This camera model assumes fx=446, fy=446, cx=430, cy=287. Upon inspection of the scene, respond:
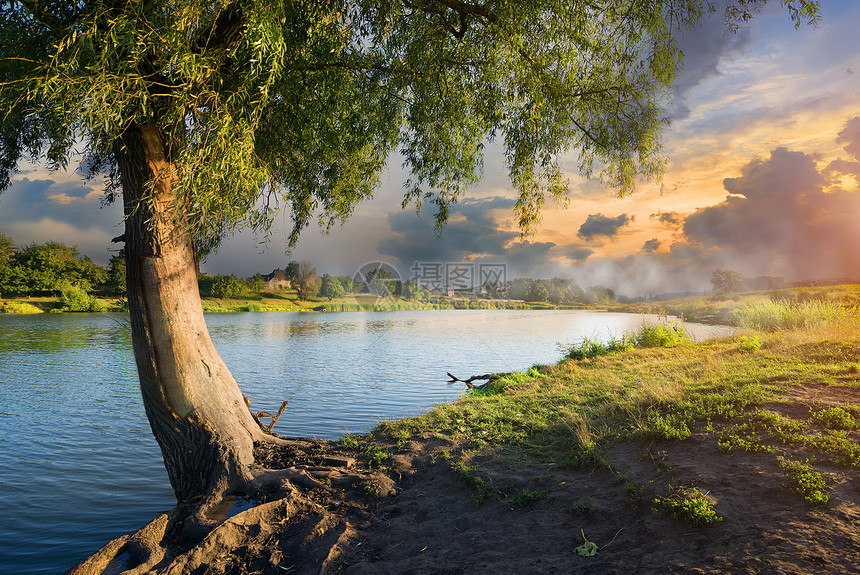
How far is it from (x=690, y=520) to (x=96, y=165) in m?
9.74

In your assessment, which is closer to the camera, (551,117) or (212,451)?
(212,451)

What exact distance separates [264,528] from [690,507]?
14.4 feet

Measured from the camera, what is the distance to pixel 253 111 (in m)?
5.58

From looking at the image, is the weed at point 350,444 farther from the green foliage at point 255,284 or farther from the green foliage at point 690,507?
the green foliage at point 255,284

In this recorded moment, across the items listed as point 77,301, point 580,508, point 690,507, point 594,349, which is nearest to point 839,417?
point 690,507

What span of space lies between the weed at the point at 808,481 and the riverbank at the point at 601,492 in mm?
13

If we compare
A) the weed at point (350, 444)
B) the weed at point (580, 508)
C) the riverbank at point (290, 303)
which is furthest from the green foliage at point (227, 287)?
the weed at point (580, 508)

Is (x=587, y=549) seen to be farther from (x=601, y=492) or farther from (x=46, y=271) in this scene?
(x=46, y=271)

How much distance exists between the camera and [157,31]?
5.02m

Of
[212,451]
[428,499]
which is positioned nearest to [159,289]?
[212,451]

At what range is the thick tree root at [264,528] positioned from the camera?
14.9 ft

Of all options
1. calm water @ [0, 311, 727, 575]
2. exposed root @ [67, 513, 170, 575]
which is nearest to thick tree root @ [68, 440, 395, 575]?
exposed root @ [67, 513, 170, 575]

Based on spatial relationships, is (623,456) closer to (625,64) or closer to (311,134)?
(625,64)

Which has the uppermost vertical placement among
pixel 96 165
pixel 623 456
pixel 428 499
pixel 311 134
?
pixel 311 134
